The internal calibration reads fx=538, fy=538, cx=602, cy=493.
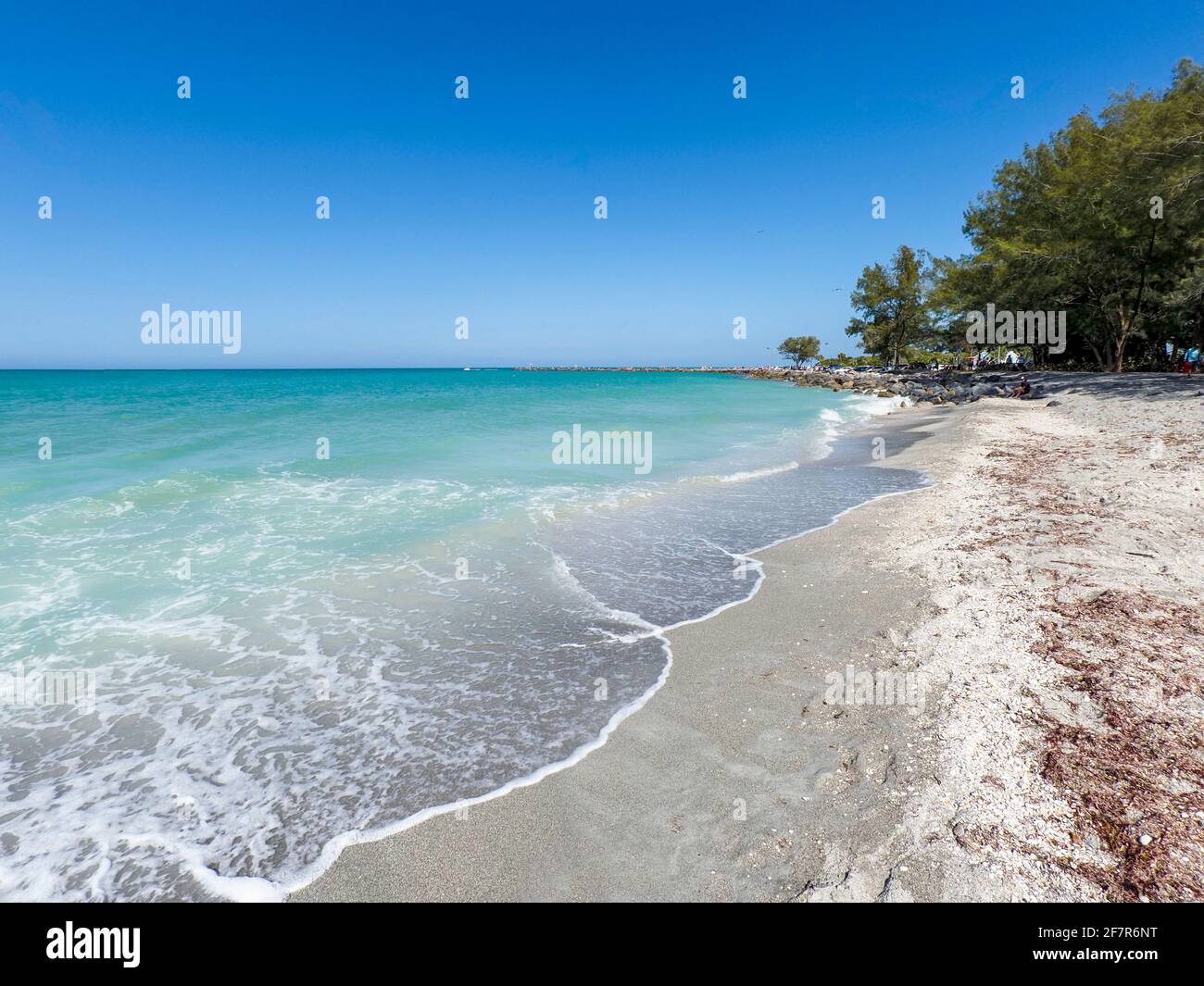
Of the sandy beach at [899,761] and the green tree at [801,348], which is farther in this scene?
the green tree at [801,348]

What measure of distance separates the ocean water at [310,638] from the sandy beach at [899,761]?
56 centimetres

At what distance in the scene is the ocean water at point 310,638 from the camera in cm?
406

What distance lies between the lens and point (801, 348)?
130875 mm

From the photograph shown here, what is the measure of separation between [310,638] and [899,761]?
6.63m

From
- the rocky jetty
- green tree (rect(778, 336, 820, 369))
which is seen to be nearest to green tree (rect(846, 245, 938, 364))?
the rocky jetty
